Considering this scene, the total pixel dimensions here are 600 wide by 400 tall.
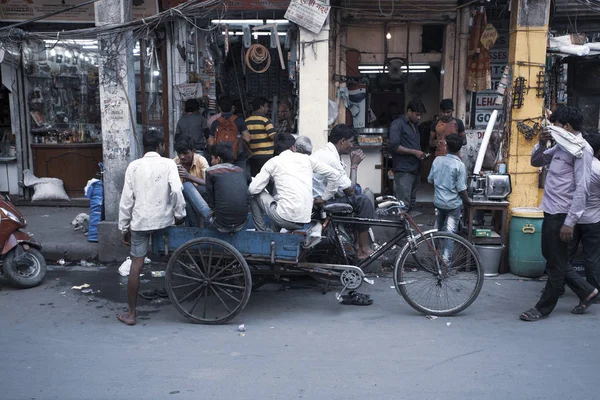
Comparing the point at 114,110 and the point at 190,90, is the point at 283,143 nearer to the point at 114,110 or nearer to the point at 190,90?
the point at 114,110

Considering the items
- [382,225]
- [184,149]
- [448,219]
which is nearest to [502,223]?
[448,219]

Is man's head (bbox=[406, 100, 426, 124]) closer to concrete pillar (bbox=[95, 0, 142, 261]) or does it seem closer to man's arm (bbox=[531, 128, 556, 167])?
man's arm (bbox=[531, 128, 556, 167])

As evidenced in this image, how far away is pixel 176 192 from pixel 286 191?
105cm

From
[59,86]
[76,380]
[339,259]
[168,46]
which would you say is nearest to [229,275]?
[339,259]

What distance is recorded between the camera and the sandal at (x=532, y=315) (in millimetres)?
5230

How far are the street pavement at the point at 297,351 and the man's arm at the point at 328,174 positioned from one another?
118cm

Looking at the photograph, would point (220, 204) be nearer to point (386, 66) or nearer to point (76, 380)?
point (76, 380)

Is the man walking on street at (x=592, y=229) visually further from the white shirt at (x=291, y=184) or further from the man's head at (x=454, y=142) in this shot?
the white shirt at (x=291, y=184)

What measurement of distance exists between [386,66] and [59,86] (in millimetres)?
6256

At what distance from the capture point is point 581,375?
4098 millimetres

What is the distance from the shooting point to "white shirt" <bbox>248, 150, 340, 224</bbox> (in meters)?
5.28

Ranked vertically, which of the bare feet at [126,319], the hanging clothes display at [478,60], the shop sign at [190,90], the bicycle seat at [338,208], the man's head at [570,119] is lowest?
the bare feet at [126,319]

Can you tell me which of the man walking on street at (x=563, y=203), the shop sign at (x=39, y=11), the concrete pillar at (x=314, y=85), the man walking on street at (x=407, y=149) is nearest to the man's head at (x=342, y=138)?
the concrete pillar at (x=314, y=85)

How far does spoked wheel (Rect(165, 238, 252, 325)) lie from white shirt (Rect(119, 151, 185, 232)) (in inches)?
15.1
